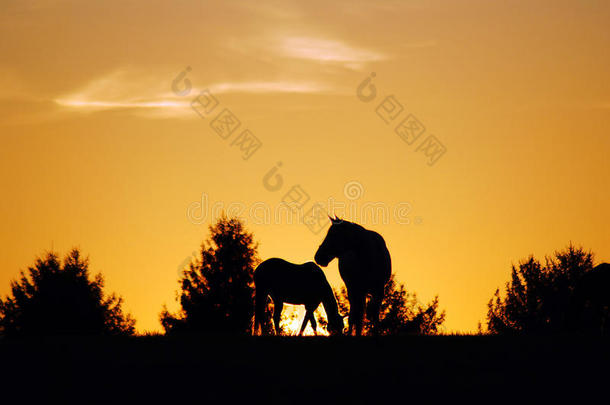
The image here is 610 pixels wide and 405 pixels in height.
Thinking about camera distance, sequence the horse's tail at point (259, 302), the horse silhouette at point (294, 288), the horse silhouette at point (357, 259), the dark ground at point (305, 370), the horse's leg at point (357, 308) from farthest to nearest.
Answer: the horse silhouette at point (294, 288)
the horse's tail at point (259, 302)
the horse's leg at point (357, 308)
the horse silhouette at point (357, 259)
the dark ground at point (305, 370)

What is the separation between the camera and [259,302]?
26922mm

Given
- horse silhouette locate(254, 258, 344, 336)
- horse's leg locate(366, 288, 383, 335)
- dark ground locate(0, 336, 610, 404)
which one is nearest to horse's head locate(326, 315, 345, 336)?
horse silhouette locate(254, 258, 344, 336)

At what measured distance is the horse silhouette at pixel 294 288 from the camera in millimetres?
26875

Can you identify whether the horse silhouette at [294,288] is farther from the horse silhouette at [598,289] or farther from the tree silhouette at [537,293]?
the tree silhouette at [537,293]

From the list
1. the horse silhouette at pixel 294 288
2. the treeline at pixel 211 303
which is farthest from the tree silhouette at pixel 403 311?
the horse silhouette at pixel 294 288

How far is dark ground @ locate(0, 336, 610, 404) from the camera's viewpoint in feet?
42.8

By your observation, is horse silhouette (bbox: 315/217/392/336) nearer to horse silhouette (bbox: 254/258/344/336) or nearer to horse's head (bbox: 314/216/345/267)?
horse's head (bbox: 314/216/345/267)

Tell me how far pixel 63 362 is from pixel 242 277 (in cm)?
3555

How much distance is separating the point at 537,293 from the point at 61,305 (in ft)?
105

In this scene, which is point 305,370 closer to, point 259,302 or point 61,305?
point 259,302

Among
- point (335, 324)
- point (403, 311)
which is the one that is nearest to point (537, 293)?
point (403, 311)

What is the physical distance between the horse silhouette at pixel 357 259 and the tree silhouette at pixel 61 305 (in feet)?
88.5

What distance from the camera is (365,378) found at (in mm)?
13891

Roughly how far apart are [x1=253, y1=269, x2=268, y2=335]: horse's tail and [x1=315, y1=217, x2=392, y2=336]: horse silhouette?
6639 mm
